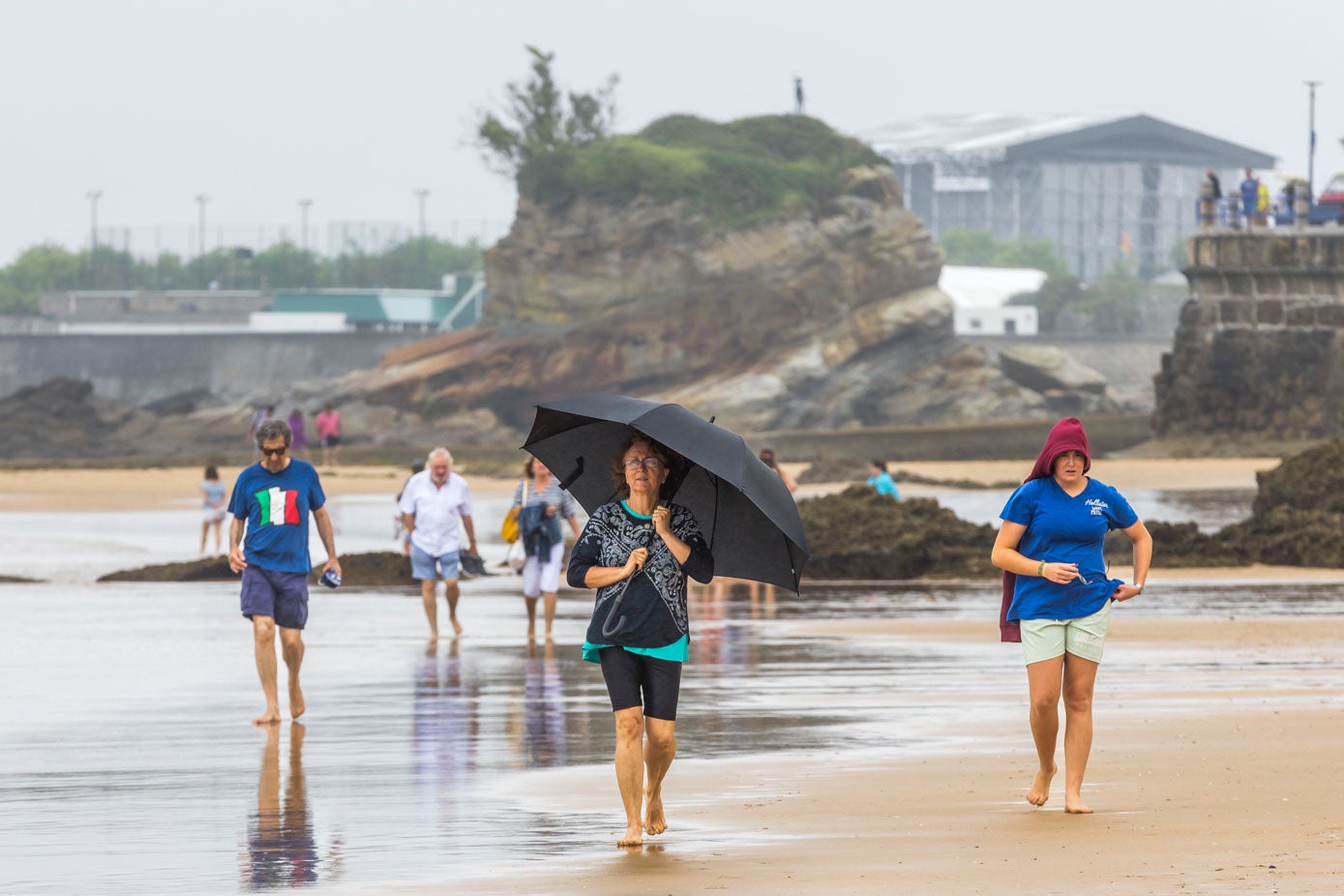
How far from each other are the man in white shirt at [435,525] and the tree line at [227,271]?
373 ft

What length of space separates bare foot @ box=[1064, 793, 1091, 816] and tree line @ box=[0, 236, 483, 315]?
12264 centimetres

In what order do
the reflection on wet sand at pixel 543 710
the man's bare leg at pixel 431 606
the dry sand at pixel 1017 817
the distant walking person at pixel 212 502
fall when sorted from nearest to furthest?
the dry sand at pixel 1017 817 → the reflection on wet sand at pixel 543 710 → the man's bare leg at pixel 431 606 → the distant walking person at pixel 212 502

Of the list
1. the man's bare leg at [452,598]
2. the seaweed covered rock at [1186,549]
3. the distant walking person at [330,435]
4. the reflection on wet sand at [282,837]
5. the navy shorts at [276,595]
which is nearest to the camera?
the reflection on wet sand at [282,837]

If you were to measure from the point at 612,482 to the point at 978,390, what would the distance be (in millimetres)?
62520

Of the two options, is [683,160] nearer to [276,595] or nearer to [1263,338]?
[1263,338]

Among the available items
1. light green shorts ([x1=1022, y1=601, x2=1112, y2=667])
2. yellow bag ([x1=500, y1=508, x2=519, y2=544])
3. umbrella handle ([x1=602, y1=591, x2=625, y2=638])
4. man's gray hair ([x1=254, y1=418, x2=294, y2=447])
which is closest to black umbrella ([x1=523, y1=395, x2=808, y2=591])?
umbrella handle ([x1=602, y1=591, x2=625, y2=638])

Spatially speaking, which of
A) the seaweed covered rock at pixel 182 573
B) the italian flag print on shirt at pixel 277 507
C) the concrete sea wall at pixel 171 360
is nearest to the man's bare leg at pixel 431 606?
the italian flag print on shirt at pixel 277 507

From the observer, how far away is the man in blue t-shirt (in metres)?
11.9

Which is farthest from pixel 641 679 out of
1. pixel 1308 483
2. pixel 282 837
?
A: pixel 1308 483

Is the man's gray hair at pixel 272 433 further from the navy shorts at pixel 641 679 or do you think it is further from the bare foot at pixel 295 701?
the navy shorts at pixel 641 679

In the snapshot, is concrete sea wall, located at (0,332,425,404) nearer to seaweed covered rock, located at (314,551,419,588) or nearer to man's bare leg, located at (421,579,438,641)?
seaweed covered rock, located at (314,551,419,588)

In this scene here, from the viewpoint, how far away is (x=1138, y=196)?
15350 centimetres

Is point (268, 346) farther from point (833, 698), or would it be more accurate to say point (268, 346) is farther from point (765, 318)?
point (833, 698)

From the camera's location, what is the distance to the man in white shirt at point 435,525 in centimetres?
1694
